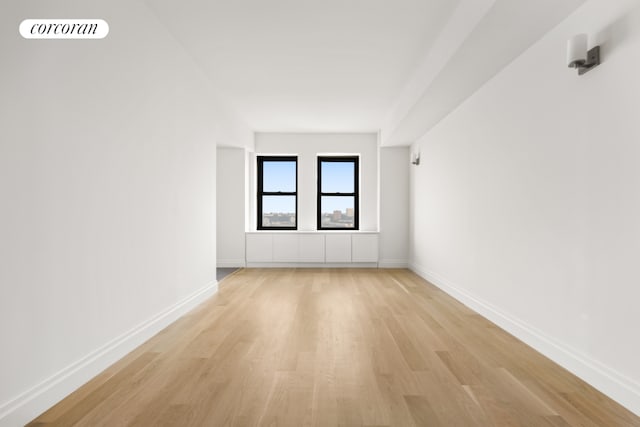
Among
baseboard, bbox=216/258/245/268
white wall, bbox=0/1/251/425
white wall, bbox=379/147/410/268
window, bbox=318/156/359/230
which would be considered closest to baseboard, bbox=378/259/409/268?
white wall, bbox=379/147/410/268

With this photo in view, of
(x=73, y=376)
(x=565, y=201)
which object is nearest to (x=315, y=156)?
(x=565, y=201)

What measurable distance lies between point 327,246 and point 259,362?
469cm

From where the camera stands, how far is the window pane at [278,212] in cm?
763

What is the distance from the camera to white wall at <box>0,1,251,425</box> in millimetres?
1744

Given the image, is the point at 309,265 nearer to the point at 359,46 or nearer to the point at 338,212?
the point at 338,212

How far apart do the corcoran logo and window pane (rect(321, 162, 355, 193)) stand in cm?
543

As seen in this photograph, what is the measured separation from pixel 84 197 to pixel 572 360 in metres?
3.14

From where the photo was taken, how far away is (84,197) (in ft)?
7.34

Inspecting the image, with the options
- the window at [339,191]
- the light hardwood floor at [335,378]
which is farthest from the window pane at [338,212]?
the light hardwood floor at [335,378]

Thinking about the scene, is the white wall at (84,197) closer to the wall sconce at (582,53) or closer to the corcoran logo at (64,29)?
the corcoran logo at (64,29)

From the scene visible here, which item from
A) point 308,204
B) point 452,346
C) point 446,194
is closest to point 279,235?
point 308,204

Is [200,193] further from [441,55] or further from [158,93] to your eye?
[441,55]

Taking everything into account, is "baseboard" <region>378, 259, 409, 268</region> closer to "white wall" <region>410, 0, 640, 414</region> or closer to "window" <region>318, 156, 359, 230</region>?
"window" <region>318, 156, 359, 230</region>

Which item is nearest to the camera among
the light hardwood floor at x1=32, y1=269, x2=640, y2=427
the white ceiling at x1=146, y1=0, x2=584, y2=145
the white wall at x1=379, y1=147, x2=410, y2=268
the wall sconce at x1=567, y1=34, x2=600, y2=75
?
the light hardwood floor at x1=32, y1=269, x2=640, y2=427
